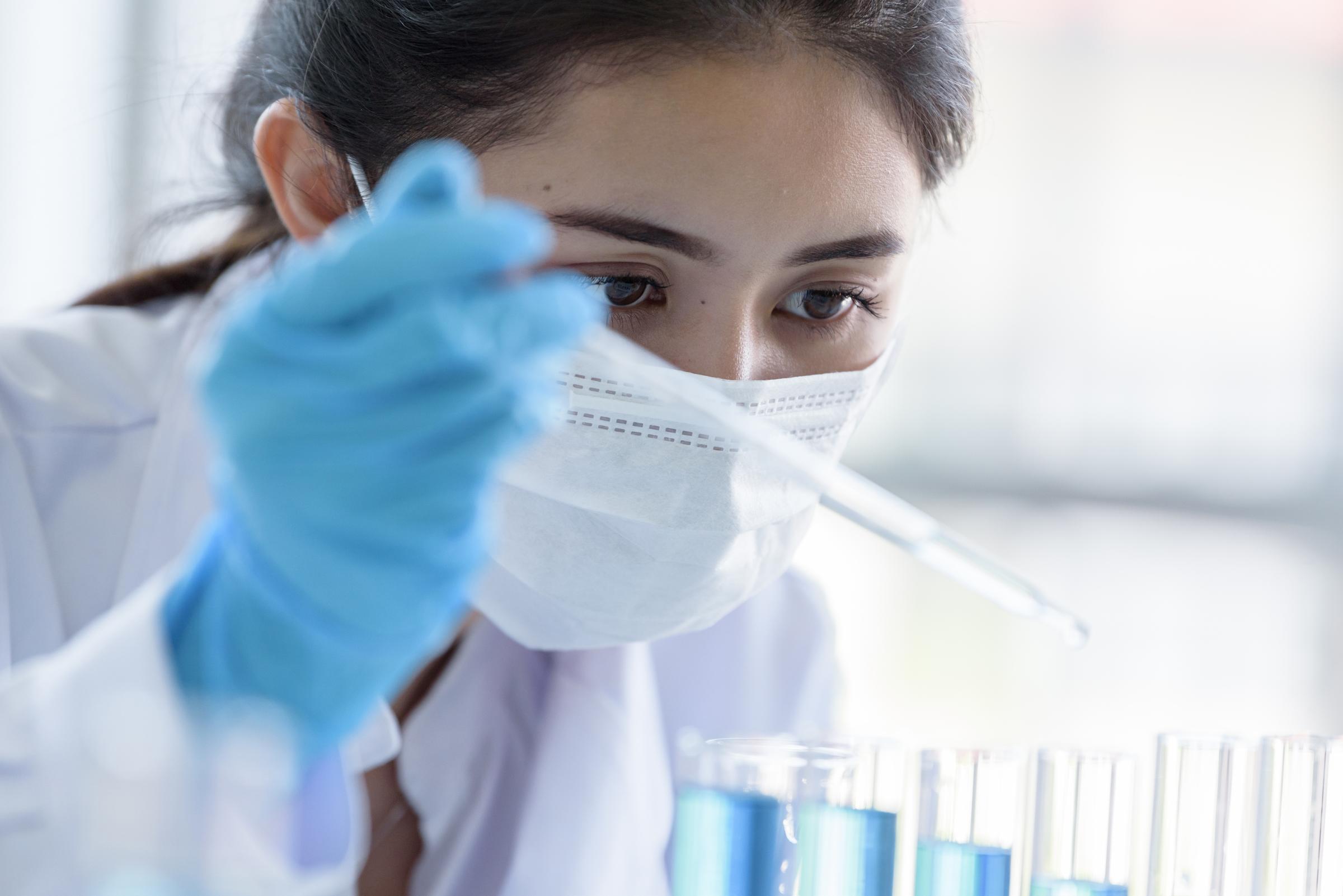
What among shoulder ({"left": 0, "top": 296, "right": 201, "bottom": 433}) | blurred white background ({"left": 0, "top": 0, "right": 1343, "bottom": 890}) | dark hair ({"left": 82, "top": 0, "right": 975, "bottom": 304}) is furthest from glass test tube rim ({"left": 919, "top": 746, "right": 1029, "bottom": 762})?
blurred white background ({"left": 0, "top": 0, "right": 1343, "bottom": 890})

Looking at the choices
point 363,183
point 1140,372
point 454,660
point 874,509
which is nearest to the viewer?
point 874,509

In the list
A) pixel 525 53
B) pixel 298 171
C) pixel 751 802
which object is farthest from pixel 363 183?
pixel 751 802

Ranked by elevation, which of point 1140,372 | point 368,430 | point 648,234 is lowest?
point 368,430

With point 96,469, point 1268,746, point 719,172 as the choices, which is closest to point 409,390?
point 719,172

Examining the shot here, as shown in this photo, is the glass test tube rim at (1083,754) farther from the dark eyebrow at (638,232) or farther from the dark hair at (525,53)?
the dark hair at (525,53)

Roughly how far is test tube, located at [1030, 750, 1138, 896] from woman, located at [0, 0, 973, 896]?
36cm

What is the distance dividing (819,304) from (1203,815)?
554 mm

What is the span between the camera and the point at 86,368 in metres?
Answer: 1.27

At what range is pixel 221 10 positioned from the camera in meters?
3.21

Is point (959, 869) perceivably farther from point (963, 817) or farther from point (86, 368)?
point (86, 368)

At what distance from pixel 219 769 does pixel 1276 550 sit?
4.09m

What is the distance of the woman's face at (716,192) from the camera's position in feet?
3.28

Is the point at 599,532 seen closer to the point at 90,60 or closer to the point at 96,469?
the point at 96,469

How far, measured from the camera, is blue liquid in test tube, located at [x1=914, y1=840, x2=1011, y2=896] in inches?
33.2
